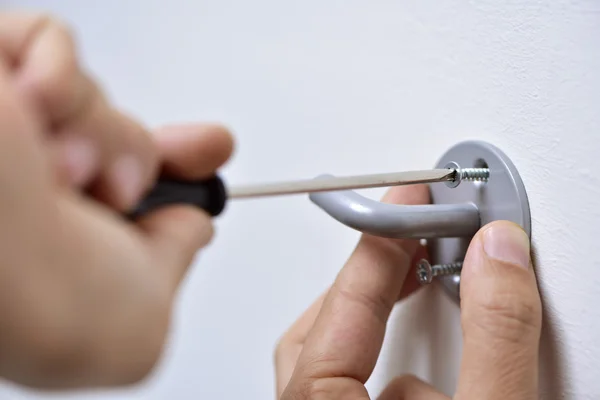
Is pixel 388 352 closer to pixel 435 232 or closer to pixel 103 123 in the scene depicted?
pixel 435 232

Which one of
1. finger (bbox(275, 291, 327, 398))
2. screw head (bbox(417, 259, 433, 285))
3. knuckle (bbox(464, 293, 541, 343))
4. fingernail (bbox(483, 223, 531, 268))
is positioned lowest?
finger (bbox(275, 291, 327, 398))

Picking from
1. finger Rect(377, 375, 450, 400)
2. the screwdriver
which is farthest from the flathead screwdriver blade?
finger Rect(377, 375, 450, 400)

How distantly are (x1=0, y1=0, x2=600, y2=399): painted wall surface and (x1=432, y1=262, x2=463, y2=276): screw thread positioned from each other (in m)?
0.03

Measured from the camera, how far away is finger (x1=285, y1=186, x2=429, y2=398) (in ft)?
0.97

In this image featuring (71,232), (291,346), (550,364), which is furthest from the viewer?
(291,346)

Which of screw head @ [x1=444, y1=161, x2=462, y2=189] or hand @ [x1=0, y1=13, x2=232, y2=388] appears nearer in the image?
hand @ [x1=0, y1=13, x2=232, y2=388]

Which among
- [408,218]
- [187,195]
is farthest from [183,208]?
[408,218]

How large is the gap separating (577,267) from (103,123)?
0.57 ft

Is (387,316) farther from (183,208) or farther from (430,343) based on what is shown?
(183,208)

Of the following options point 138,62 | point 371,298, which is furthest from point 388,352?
point 138,62

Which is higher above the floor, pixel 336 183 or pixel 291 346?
pixel 336 183

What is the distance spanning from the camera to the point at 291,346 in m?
0.36

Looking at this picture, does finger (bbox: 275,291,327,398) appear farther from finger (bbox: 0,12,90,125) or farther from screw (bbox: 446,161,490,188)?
finger (bbox: 0,12,90,125)

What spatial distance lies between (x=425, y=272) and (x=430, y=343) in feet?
0.18
